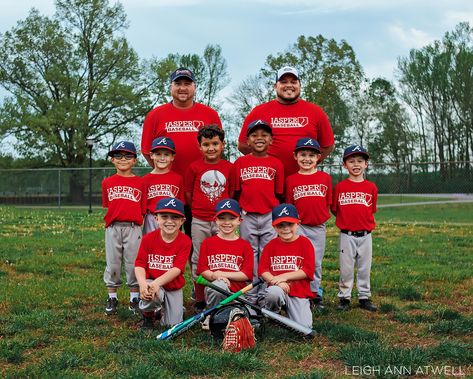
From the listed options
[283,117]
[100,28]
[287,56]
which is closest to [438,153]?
[287,56]

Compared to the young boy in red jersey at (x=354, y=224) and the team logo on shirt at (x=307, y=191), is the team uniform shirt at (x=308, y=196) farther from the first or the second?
the young boy in red jersey at (x=354, y=224)

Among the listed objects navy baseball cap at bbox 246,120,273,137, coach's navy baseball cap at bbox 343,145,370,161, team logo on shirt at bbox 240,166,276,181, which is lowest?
team logo on shirt at bbox 240,166,276,181

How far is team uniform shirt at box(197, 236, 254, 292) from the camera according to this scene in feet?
16.0

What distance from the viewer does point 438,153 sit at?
1640 inches

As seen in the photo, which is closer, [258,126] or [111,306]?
[258,126]

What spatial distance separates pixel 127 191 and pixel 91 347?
5.66 feet

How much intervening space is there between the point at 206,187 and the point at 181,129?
0.68 metres

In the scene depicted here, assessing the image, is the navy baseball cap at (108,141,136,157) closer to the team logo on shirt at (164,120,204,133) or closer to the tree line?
the team logo on shirt at (164,120,204,133)

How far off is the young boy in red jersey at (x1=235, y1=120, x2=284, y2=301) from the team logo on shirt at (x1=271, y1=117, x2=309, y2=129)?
0.86 ft

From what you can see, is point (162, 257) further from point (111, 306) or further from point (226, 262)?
point (111, 306)

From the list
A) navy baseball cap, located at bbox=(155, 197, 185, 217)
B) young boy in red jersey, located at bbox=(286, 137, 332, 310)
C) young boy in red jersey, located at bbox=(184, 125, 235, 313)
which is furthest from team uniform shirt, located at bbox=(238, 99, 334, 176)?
navy baseball cap, located at bbox=(155, 197, 185, 217)

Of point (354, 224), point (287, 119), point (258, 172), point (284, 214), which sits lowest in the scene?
point (354, 224)

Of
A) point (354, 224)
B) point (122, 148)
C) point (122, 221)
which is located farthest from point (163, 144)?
point (354, 224)

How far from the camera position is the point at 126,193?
5.43 metres
